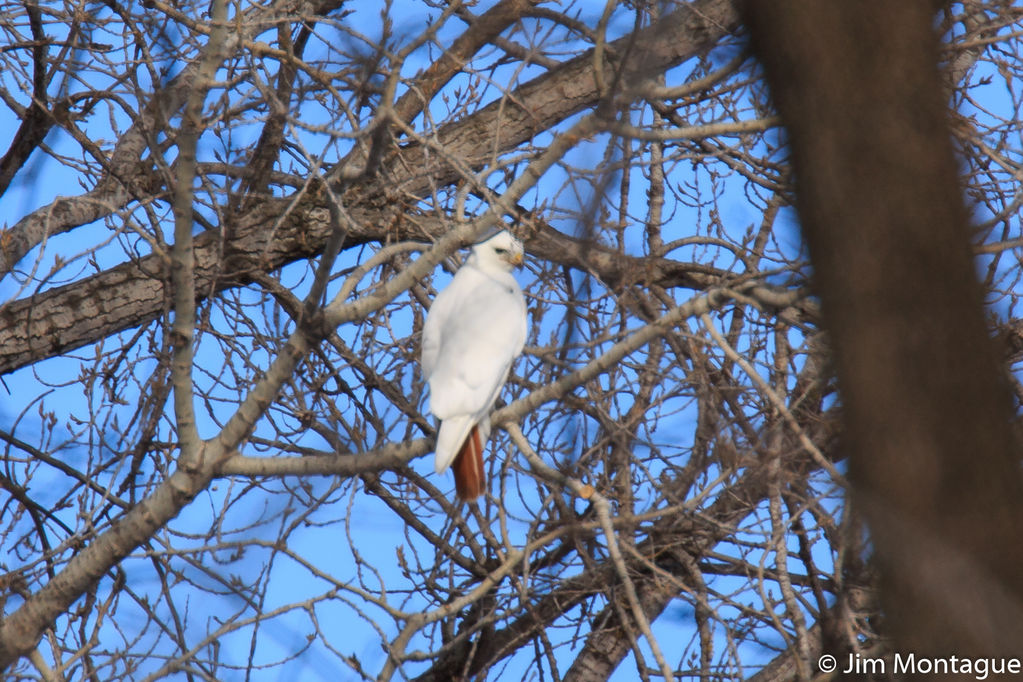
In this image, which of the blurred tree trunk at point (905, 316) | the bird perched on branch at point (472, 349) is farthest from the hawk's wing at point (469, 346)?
the blurred tree trunk at point (905, 316)

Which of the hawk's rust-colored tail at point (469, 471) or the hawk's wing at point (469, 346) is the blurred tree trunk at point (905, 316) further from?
the hawk's rust-colored tail at point (469, 471)

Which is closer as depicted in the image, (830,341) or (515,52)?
(830,341)

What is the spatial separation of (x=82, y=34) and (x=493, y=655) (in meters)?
3.55

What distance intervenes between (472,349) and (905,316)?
2.81 meters

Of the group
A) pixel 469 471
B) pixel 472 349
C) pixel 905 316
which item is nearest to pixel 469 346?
pixel 472 349

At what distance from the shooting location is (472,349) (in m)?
3.98

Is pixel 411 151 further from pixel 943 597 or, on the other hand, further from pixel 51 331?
pixel 943 597

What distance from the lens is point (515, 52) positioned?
4246mm

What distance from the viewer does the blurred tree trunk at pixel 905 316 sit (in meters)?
1.20

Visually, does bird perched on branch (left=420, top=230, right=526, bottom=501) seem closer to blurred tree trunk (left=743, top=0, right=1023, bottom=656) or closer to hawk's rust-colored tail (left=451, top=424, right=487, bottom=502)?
hawk's rust-colored tail (left=451, top=424, right=487, bottom=502)

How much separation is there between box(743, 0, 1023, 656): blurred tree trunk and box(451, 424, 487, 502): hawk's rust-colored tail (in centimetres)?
259

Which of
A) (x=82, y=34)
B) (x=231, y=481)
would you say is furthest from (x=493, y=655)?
(x=82, y=34)

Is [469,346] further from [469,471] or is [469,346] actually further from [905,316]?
[905,316]

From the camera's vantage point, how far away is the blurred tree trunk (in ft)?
3.92
